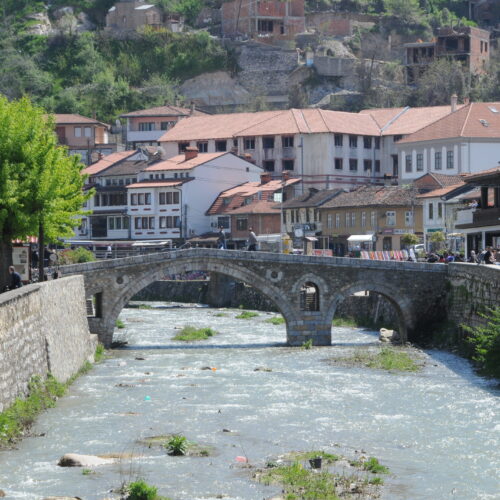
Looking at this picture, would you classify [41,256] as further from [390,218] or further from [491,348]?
[390,218]

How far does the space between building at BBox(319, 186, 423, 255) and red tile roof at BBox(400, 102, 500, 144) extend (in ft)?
20.7

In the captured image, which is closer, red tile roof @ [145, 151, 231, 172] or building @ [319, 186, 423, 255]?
building @ [319, 186, 423, 255]

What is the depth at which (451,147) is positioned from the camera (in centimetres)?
9575

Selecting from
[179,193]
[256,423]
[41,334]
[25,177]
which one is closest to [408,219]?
[179,193]

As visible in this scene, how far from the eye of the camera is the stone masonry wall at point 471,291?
50.6 meters

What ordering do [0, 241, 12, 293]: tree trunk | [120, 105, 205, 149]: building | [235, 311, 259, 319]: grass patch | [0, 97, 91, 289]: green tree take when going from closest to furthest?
[0, 97, 91, 289]: green tree, [0, 241, 12, 293]: tree trunk, [235, 311, 259, 319]: grass patch, [120, 105, 205, 149]: building

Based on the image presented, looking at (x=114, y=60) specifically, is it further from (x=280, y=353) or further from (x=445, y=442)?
A: (x=445, y=442)

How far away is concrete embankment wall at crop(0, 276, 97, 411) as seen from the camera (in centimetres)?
3353

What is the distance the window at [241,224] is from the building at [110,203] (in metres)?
9.07

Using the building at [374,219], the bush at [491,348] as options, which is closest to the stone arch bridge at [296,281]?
the bush at [491,348]

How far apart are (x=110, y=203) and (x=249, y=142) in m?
12.2

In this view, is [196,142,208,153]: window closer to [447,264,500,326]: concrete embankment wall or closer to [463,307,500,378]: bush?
[447,264,500,326]: concrete embankment wall

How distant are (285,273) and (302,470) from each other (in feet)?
104

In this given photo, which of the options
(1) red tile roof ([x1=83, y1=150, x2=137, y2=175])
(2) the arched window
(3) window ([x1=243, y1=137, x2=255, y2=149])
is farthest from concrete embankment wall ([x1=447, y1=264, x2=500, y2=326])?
(1) red tile roof ([x1=83, y1=150, x2=137, y2=175])
